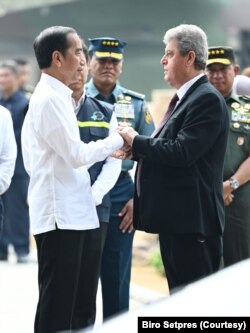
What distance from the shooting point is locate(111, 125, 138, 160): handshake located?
4.39 m

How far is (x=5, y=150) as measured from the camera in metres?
5.58

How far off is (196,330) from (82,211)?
74.0 inches

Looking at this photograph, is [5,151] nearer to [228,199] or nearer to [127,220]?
[127,220]

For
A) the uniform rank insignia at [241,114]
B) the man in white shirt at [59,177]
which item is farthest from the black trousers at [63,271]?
the uniform rank insignia at [241,114]

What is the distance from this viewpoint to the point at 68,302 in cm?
442

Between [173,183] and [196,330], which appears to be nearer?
[196,330]

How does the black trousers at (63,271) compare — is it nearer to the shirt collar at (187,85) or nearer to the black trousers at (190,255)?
the black trousers at (190,255)

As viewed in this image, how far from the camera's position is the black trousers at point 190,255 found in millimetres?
4320

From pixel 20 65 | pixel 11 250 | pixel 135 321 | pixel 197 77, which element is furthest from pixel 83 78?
pixel 20 65

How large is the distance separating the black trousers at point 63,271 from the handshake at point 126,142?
426 mm

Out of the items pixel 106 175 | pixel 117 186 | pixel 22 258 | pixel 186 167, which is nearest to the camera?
pixel 186 167

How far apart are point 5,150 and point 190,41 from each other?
1.76 metres

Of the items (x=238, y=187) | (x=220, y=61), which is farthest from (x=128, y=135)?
(x=220, y=61)

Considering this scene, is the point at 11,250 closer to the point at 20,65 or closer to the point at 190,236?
the point at 20,65
